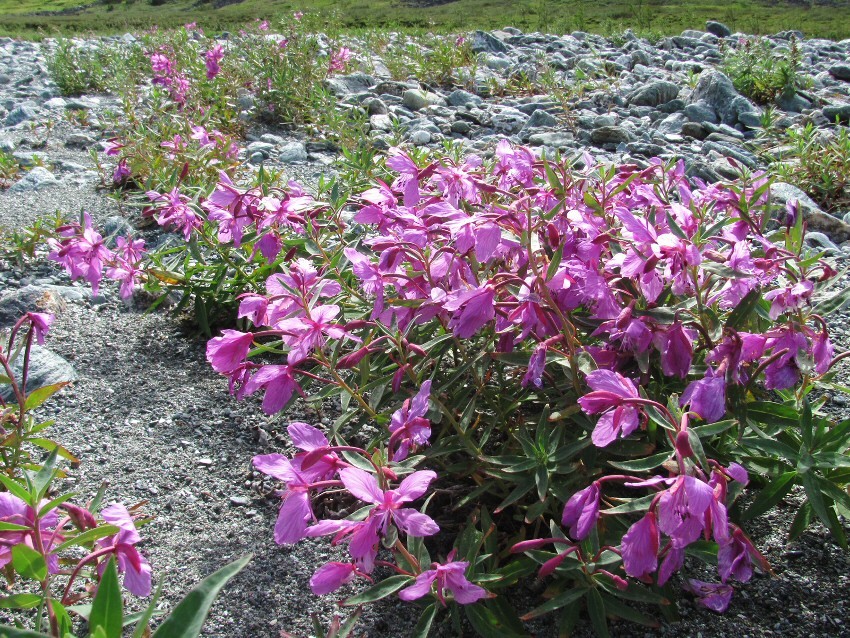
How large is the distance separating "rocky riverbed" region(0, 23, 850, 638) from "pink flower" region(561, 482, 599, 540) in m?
0.41

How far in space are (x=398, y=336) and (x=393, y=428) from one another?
0.26 meters

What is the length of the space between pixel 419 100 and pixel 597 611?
4.85m

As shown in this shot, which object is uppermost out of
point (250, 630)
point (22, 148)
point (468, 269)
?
point (468, 269)

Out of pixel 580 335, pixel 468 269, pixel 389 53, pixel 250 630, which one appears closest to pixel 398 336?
pixel 468 269

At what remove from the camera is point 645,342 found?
4.54 feet

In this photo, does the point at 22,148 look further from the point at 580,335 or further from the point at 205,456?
the point at 580,335

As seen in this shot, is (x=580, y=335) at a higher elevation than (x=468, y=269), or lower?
lower

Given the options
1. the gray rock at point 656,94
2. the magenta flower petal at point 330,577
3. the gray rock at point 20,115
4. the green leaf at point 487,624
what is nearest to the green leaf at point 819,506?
the green leaf at point 487,624

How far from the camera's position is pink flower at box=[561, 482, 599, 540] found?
1136 millimetres

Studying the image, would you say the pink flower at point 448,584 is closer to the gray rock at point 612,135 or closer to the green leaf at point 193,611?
the green leaf at point 193,611

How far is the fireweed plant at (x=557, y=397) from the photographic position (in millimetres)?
1135

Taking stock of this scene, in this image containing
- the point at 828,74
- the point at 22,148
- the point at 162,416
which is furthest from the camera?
the point at 828,74

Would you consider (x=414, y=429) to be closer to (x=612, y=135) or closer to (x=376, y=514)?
(x=376, y=514)

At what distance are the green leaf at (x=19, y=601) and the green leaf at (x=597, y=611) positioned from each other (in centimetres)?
97
